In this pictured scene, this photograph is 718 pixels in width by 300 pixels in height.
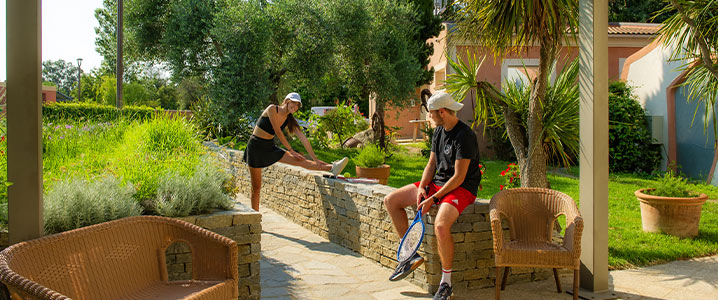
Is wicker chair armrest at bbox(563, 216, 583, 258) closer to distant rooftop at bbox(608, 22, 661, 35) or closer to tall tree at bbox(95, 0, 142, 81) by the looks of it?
distant rooftop at bbox(608, 22, 661, 35)

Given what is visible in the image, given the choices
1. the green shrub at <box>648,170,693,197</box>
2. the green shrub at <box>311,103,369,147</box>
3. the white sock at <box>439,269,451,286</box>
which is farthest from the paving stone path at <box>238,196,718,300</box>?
the green shrub at <box>311,103,369,147</box>

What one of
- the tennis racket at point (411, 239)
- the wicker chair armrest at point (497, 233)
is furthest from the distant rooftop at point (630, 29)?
the wicker chair armrest at point (497, 233)

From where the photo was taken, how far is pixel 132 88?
32.1 metres

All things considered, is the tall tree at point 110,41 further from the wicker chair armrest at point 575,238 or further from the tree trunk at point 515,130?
the wicker chair armrest at point 575,238

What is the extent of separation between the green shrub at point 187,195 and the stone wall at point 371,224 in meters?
1.50

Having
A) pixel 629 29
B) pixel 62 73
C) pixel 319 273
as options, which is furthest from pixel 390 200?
pixel 62 73

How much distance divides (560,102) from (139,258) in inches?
176

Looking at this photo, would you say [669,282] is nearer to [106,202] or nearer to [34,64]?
[106,202]

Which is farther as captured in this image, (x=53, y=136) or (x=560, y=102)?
(x=53, y=136)

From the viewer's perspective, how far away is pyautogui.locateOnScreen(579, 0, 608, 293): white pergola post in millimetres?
4111

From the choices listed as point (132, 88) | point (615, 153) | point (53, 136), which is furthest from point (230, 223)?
point (132, 88)

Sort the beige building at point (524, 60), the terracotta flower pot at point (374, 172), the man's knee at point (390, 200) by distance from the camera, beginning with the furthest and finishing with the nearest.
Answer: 1. the beige building at point (524, 60)
2. the terracotta flower pot at point (374, 172)
3. the man's knee at point (390, 200)

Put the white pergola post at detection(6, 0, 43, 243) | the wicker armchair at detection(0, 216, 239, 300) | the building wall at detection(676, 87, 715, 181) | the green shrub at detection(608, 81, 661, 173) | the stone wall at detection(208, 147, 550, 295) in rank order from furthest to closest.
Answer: the green shrub at detection(608, 81, 661, 173), the building wall at detection(676, 87, 715, 181), the stone wall at detection(208, 147, 550, 295), the white pergola post at detection(6, 0, 43, 243), the wicker armchair at detection(0, 216, 239, 300)

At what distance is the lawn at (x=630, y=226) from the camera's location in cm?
538
